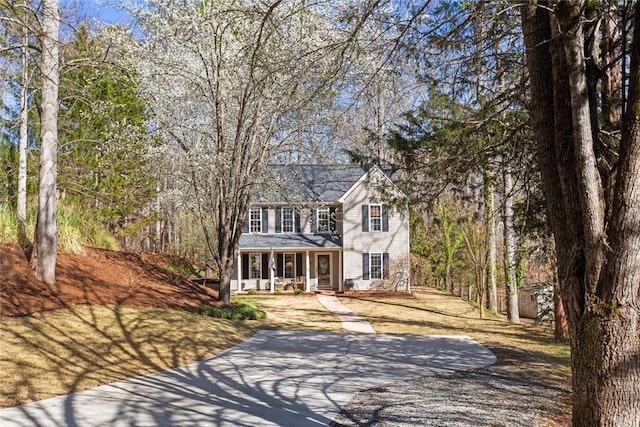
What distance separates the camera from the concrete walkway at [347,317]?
1389 cm

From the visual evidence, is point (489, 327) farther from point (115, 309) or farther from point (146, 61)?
point (146, 61)

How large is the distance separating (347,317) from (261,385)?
9084 millimetres

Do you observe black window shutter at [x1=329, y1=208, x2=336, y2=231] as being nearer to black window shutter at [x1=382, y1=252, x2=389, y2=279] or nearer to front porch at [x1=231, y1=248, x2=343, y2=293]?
front porch at [x1=231, y1=248, x2=343, y2=293]

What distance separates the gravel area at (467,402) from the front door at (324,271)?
16802mm

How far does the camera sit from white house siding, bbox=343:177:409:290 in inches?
938

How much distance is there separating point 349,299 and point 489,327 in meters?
7.59

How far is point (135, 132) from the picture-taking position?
15.6 metres

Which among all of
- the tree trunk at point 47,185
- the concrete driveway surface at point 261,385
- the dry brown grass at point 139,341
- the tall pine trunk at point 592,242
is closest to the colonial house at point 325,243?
the dry brown grass at point 139,341

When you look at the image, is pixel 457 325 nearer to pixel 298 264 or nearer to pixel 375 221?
pixel 375 221

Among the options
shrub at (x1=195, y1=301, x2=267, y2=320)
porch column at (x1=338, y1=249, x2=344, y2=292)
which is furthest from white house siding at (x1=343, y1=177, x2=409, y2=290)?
shrub at (x1=195, y1=301, x2=267, y2=320)

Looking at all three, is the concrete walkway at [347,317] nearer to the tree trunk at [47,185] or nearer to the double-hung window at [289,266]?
the double-hung window at [289,266]

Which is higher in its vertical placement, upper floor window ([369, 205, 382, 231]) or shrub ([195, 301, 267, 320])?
upper floor window ([369, 205, 382, 231])

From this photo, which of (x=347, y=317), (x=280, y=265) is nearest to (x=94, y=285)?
(x=347, y=317)

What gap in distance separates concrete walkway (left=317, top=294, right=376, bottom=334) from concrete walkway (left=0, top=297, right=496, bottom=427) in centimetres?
173
